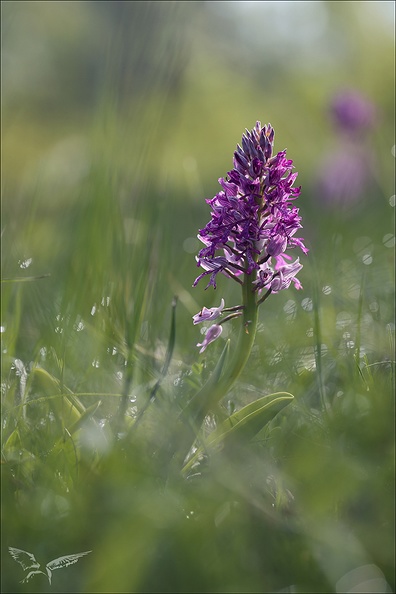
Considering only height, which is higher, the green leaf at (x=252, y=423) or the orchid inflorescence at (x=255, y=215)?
the orchid inflorescence at (x=255, y=215)

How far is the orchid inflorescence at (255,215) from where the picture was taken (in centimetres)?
138

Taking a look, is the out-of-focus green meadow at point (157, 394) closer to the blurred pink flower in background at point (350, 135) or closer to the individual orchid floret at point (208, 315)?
the individual orchid floret at point (208, 315)

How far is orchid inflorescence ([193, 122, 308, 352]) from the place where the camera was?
1379mm

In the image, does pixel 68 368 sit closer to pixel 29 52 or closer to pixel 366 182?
pixel 366 182

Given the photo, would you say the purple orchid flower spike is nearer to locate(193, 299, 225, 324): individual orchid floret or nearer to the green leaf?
locate(193, 299, 225, 324): individual orchid floret

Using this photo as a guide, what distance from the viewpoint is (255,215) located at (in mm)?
1391

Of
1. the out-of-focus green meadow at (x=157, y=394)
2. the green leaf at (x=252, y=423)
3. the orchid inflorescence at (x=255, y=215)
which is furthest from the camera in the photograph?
the orchid inflorescence at (x=255, y=215)

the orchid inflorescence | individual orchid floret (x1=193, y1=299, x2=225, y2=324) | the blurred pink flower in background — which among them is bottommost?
individual orchid floret (x1=193, y1=299, x2=225, y2=324)

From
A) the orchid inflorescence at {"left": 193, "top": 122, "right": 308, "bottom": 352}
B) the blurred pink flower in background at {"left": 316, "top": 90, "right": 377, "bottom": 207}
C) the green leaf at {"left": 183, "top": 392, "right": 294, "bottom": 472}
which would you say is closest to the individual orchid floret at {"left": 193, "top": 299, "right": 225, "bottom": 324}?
the orchid inflorescence at {"left": 193, "top": 122, "right": 308, "bottom": 352}

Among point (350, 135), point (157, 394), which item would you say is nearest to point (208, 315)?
point (157, 394)

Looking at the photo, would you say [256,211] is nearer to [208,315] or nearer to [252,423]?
[208,315]

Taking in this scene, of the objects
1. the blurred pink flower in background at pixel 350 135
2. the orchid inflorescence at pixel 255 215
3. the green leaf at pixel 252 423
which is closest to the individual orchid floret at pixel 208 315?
the orchid inflorescence at pixel 255 215

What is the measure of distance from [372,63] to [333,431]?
1608 centimetres

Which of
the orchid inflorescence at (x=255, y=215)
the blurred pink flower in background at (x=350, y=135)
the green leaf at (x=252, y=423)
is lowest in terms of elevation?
the green leaf at (x=252, y=423)
